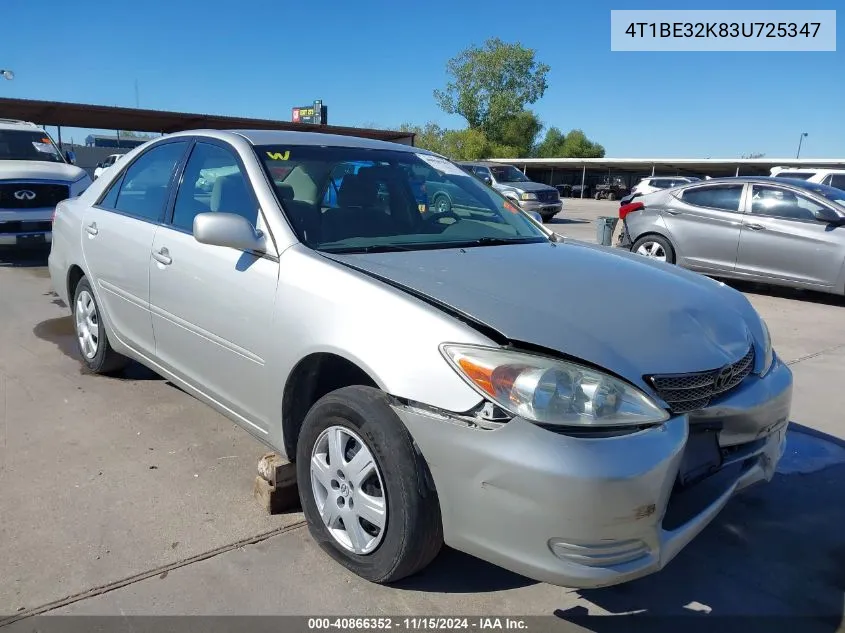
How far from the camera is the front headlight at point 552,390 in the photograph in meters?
1.96

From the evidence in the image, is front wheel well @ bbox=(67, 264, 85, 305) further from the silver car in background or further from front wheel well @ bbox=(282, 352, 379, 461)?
the silver car in background

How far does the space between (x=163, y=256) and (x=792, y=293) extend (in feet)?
28.0

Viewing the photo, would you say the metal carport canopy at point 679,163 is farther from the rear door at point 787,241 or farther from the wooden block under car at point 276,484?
the wooden block under car at point 276,484

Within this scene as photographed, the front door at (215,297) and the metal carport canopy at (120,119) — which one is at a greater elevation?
the metal carport canopy at (120,119)

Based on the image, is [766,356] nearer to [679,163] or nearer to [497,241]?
[497,241]

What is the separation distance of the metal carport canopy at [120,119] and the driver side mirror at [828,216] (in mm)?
11953

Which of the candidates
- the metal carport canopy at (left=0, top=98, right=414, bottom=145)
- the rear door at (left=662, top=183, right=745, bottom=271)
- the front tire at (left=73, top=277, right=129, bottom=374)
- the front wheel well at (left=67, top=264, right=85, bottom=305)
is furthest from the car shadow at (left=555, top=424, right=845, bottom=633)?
the metal carport canopy at (left=0, top=98, right=414, bottom=145)

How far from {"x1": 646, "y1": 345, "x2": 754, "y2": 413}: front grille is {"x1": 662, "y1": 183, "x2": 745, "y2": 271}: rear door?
681 cm

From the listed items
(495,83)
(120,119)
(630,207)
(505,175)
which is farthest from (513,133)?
(630,207)

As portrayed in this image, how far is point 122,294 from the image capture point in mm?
3867

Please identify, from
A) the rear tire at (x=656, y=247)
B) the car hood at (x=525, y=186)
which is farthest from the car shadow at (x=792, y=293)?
the car hood at (x=525, y=186)

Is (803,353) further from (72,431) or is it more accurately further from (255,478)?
(72,431)

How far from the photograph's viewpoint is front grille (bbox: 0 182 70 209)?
9.01 m

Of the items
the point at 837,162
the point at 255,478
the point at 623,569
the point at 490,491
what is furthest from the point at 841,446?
the point at 837,162
